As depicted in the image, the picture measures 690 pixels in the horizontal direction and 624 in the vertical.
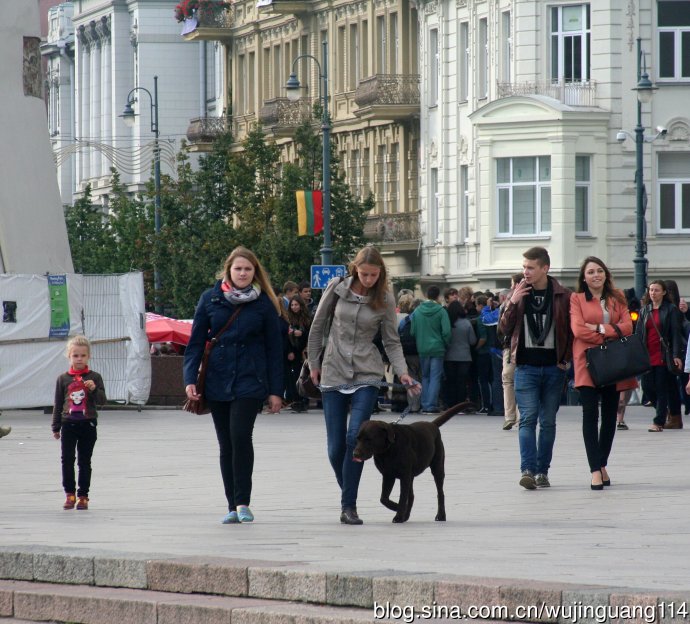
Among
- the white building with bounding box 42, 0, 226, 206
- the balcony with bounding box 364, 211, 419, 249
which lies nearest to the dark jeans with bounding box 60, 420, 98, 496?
the balcony with bounding box 364, 211, 419, 249

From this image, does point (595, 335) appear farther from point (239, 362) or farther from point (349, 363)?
point (239, 362)

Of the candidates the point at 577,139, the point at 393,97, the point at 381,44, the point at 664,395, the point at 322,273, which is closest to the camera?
the point at 664,395

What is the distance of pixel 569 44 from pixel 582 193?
3560 millimetres

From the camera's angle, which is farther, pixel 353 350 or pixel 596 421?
pixel 596 421

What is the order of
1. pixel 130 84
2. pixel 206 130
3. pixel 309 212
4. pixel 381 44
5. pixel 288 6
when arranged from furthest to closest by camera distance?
1. pixel 130 84
2. pixel 206 130
3. pixel 288 6
4. pixel 381 44
5. pixel 309 212

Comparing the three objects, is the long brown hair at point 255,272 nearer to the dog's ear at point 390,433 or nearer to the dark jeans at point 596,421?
the dog's ear at point 390,433

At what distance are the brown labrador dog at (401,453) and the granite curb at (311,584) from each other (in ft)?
8.89

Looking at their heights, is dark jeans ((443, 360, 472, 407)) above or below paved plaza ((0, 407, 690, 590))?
below

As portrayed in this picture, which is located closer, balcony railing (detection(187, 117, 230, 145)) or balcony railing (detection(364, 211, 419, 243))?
balcony railing (detection(364, 211, 419, 243))

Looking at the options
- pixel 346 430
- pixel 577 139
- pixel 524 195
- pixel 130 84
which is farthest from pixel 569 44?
pixel 130 84

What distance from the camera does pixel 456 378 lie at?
30.5 m

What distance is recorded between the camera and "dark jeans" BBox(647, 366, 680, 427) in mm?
25141

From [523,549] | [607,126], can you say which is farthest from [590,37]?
[523,549]

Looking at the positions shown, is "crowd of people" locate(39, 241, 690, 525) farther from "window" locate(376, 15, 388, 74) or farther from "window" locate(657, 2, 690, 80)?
"window" locate(376, 15, 388, 74)
